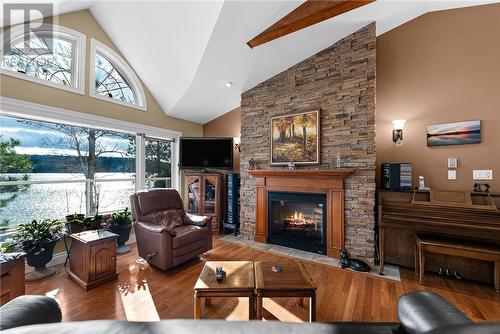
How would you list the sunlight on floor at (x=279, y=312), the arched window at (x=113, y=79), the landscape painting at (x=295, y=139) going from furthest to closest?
the landscape painting at (x=295, y=139)
the arched window at (x=113, y=79)
the sunlight on floor at (x=279, y=312)

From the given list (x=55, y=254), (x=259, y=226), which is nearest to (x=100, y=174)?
(x=55, y=254)

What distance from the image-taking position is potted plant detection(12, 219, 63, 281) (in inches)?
94.0

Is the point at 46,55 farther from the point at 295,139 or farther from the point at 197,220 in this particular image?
the point at 295,139

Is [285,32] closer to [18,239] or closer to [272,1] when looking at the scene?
[272,1]

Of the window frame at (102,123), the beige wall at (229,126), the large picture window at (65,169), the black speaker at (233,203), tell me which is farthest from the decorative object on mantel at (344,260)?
the large picture window at (65,169)

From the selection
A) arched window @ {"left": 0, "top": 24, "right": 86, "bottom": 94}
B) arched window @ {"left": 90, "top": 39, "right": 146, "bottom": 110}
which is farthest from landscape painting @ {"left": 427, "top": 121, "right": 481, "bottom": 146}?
arched window @ {"left": 0, "top": 24, "right": 86, "bottom": 94}

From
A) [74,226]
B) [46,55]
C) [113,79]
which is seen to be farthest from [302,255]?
[46,55]

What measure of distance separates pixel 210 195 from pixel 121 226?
1.66 metres

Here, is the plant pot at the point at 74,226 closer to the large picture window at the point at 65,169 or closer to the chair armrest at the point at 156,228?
the large picture window at the point at 65,169

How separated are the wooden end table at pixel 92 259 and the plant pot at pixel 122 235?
0.76 meters

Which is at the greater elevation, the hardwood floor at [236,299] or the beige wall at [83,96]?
the beige wall at [83,96]

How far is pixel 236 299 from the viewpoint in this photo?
2107 millimetres

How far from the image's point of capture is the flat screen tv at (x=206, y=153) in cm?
432

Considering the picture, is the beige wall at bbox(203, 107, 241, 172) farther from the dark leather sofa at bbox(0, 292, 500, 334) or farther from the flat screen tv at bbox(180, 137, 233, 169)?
the dark leather sofa at bbox(0, 292, 500, 334)
